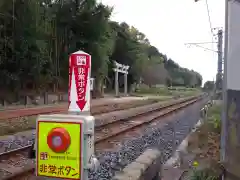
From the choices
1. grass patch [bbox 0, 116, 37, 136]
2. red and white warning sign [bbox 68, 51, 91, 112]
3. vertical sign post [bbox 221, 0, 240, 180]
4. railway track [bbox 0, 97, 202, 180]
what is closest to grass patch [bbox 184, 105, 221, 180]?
vertical sign post [bbox 221, 0, 240, 180]

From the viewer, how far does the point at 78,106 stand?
236 centimetres

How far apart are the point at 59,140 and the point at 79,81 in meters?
0.60

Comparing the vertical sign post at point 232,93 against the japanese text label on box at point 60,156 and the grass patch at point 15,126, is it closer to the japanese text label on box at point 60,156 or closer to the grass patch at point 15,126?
the japanese text label on box at point 60,156

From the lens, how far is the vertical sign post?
7.16 feet

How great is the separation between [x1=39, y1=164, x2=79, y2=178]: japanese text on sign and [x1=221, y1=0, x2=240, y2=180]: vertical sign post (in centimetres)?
105

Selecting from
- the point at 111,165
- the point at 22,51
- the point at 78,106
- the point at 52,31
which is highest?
the point at 52,31

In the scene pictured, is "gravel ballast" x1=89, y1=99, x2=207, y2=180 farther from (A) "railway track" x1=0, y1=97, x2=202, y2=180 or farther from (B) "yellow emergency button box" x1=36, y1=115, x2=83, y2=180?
(B) "yellow emergency button box" x1=36, y1=115, x2=83, y2=180

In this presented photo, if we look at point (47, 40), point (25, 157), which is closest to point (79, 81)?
point (25, 157)

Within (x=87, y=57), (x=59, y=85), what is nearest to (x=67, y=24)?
(x=59, y=85)

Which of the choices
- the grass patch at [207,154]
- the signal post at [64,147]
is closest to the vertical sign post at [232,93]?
the grass patch at [207,154]

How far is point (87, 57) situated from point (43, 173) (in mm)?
896

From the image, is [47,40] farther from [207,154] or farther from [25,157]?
[207,154]

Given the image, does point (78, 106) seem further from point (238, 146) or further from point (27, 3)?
point (27, 3)

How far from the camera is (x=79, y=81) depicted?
2389mm
